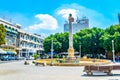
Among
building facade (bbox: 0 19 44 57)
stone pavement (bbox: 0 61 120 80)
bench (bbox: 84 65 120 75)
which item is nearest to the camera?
stone pavement (bbox: 0 61 120 80)

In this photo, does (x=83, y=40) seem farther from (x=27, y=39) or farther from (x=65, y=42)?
(x=27, y=39)

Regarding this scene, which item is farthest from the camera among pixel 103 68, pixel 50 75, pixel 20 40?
pixel 20 40

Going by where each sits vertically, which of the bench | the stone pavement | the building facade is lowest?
the stone pavement

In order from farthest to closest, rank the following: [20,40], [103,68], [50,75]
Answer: [20,40], [50,75], [103,68]

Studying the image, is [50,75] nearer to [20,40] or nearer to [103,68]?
[103,68]

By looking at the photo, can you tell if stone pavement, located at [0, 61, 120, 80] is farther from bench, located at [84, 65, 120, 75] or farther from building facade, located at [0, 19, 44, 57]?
building facade, located at [0, 19, 44, 57]

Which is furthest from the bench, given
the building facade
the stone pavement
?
the building facade

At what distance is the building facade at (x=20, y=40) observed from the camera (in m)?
71.4

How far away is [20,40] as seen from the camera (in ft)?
262

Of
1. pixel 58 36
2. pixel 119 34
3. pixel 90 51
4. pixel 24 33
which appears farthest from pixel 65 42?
pixel 119 34

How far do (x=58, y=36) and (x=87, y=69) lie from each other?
6095 centimetres

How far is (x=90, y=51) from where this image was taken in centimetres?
6831

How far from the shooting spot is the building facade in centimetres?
7142

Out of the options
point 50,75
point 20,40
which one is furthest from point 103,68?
point 20,40
